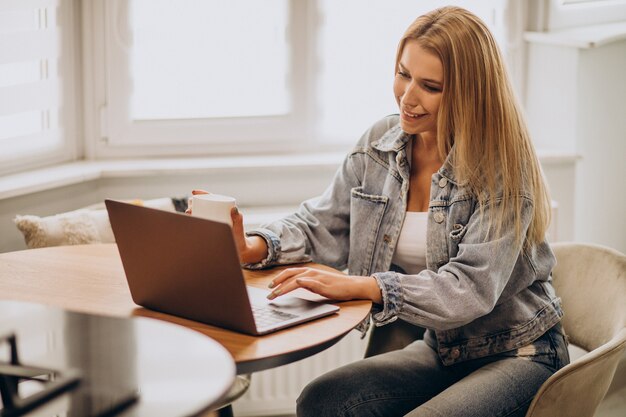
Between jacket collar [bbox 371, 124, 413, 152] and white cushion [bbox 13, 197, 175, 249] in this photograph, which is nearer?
jacket collar [bbox 371, 124, 413, 152]

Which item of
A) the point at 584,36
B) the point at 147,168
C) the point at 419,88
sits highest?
the point at 584,36

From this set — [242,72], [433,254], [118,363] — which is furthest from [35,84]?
[118,363]

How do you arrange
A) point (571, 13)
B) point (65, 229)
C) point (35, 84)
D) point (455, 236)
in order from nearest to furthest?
1. point (455, 236)
2. point (65, 229)
3. point (35, 84)
4. point (571, 13)

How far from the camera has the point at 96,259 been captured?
1.86m

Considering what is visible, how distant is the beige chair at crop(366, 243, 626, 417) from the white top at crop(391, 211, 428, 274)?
8.2 inches

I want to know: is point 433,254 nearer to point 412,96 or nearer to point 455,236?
point 455,236

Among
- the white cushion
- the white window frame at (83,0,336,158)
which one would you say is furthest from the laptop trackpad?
the white window frame at (83,0,336,158)

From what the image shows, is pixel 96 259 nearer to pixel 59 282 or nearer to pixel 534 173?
pixel 59 282

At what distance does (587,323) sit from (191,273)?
3.09 feet

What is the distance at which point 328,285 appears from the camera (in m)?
1.62

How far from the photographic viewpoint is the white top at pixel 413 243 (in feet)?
6.13

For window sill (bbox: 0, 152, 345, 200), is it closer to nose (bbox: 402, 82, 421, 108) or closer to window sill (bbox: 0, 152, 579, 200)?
window sill (bbox: 0, 152, 579, 200)

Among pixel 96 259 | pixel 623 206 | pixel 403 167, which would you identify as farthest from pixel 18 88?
pixel 623 206

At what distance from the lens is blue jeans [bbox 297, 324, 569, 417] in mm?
1694
